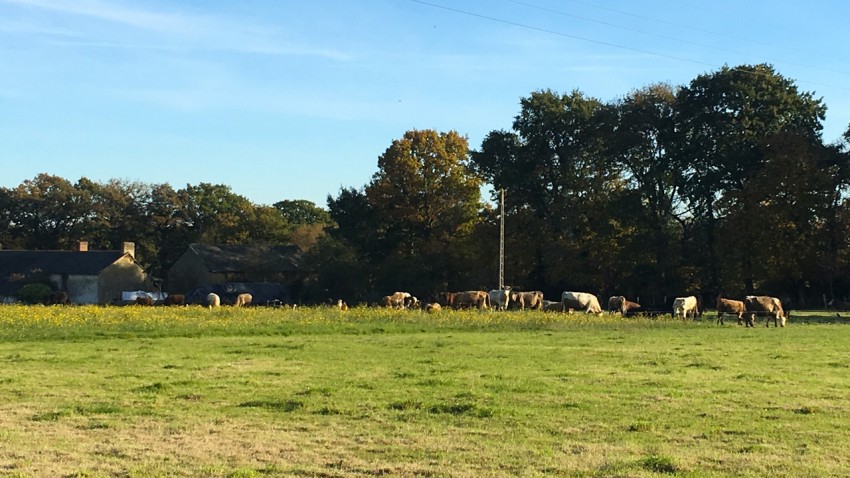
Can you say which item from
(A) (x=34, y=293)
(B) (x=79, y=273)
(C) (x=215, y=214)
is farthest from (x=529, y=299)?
(C) (x=215, y=214)

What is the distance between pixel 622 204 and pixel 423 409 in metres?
47.9

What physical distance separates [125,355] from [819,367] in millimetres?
14994

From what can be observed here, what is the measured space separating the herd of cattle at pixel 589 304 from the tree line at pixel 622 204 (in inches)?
245

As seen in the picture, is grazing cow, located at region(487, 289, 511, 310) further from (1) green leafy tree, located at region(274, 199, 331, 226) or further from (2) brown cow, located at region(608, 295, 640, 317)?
(1) green leafy tree, located at region(274, 199, 331, 226)

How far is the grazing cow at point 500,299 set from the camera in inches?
1893

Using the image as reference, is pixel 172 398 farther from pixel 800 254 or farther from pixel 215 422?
pixel 800 254

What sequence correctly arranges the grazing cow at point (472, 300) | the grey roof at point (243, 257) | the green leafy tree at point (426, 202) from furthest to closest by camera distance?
the grey roof at point (243, 257) → the green leafy tree at point (426, 202) → the grazing cow at point (472, 300)

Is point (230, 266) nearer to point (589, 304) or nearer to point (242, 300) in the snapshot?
point (242, 300)

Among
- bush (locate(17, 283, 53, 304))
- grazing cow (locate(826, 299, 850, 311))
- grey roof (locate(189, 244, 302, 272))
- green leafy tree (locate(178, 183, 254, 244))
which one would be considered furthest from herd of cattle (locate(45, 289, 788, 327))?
green leafy tree (locate(178, 183, 254, 244))

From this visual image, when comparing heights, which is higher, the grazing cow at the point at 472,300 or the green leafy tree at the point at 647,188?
the green leafy tree at the point at 647,188

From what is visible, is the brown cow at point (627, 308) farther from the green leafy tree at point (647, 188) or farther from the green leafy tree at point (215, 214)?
the green leafy tree at point (215, 214)

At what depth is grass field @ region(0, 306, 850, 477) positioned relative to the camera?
330 inches

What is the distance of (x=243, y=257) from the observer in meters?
84.8

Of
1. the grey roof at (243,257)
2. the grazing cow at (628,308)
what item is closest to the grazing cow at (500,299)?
the grazing cow at (628,308)
